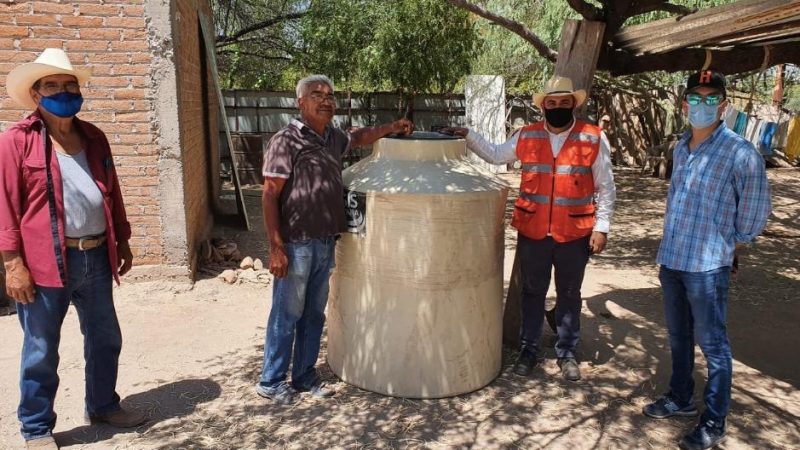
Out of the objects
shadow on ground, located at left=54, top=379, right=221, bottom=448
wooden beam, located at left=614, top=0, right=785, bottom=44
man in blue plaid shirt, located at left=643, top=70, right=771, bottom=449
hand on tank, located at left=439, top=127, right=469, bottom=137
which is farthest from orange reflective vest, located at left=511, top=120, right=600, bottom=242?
shadow on ground, located at left=54, top=379, right=221, bottom=448

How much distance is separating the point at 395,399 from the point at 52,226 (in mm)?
2228

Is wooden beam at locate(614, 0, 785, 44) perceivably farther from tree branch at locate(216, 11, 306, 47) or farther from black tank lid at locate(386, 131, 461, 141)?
tree branch at locate(216, 11, 306, 47)

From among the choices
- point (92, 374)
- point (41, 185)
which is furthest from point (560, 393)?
point (41, 185)

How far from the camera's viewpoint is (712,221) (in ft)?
10.9

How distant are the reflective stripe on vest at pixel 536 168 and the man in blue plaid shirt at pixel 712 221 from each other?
0.81 m

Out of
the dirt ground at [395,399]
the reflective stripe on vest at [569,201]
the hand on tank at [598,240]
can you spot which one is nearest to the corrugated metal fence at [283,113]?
the dirt ground at [395,399]

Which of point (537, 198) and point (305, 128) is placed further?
point (537, 198)

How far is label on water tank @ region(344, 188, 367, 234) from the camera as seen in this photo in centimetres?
375

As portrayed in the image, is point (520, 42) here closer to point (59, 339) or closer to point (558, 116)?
point (558, 116)

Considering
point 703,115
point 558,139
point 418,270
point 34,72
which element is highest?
point 34,72

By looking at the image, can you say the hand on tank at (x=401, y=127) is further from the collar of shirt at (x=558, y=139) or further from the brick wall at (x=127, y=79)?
the brick wall at (x=127, y=79)

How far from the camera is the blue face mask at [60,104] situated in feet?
10.1

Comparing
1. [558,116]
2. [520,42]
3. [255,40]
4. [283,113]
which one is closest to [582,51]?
[558,116]

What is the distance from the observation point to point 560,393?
4.07 metres
